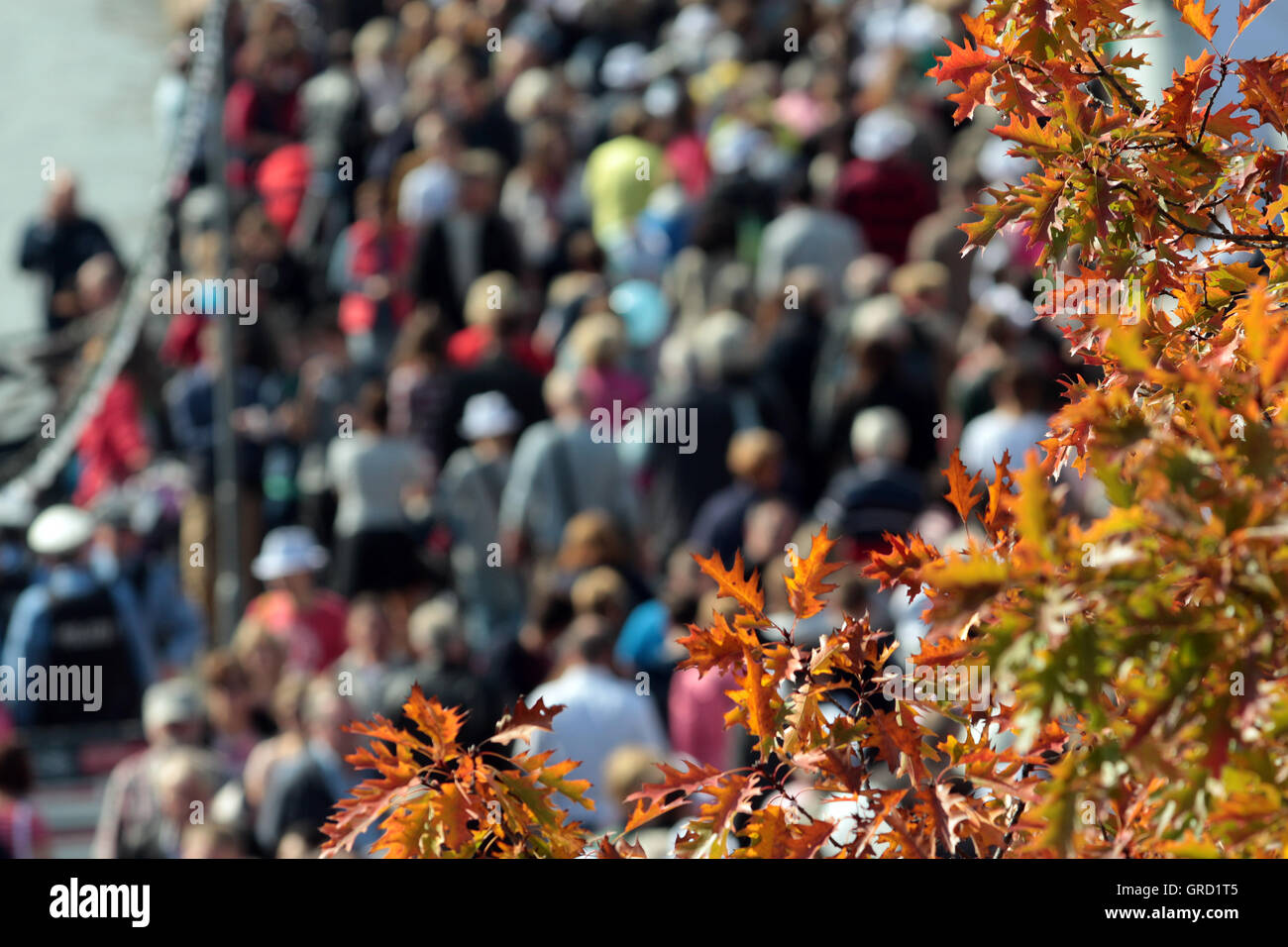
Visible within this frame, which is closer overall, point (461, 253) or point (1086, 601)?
point (1086, 601)

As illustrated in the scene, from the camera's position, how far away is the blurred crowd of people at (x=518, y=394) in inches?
242

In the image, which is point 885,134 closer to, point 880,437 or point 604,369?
point 604,369

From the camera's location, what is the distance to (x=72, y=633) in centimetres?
727

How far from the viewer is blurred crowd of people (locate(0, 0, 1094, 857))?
20.2ft

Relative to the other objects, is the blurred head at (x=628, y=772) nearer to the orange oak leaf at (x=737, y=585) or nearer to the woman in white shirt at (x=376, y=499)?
the woman in white shirt at (x=376, y=499)

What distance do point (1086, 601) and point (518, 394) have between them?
633 centimetres

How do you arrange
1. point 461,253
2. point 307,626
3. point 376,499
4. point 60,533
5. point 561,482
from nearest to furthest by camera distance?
point 561,482, point 307,626, point 60,533, point 376,499, point 461,253

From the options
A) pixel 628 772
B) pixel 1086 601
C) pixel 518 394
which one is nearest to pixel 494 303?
pixel 518 394

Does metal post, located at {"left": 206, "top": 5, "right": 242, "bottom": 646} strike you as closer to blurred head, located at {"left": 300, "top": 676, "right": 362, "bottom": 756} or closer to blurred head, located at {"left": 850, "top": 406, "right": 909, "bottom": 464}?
blurred head, located at {"left": 300, "top": 676, "right": 362, "bottom": 756}

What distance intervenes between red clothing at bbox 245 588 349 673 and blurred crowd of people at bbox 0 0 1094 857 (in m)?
0.01

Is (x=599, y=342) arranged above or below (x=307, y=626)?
above

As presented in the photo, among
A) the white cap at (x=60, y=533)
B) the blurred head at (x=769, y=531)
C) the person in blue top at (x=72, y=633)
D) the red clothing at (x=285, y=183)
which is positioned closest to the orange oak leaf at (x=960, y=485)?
the blurred head at (x=769, y=531)

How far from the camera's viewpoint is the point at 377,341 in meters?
9.21
